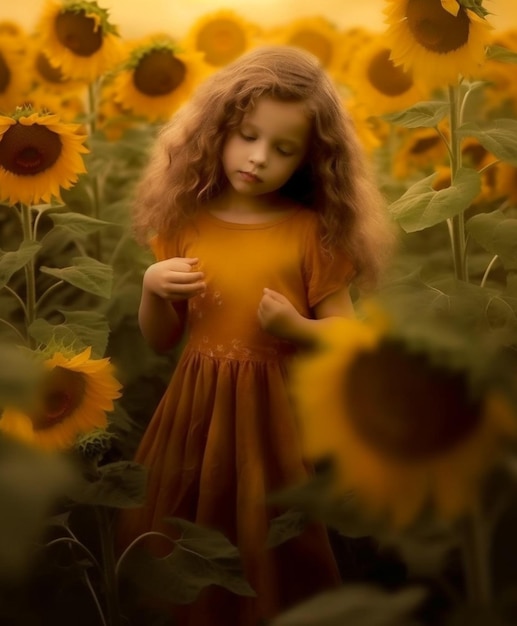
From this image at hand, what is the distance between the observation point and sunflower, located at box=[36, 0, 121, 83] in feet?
5.12

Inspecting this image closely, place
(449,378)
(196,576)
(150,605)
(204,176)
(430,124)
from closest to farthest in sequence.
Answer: (449,378) < (196,576) < (150,605) < (204,176) < (430,124)

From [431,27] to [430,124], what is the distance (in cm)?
12

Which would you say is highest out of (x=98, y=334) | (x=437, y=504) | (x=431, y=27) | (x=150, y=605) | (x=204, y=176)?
(x=431, y=27)

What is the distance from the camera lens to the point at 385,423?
1.90 feet

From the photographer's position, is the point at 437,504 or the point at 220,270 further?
the point at 220,270

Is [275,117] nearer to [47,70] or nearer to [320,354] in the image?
[320,354]

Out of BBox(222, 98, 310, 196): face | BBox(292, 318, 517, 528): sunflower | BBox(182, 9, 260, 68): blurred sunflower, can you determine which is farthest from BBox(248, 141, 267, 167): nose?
BBox(182, 9, 260, 68): blurred sunflower

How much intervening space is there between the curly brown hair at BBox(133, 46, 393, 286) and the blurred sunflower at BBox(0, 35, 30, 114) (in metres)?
0.63

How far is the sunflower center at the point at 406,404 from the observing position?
57cm

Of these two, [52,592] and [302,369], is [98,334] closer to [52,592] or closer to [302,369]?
[52,592]

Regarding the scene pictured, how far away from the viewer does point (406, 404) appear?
57 centimetres

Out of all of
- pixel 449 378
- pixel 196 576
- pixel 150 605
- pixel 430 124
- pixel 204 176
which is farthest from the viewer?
pixel 430 124

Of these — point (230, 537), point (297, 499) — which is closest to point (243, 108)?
point (230, 537)

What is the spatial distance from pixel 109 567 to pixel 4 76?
1053mm
